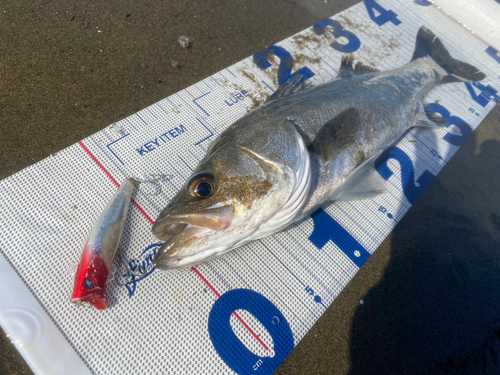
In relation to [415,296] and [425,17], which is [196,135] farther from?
[425,17]

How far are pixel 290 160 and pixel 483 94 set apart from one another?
387 centimetres

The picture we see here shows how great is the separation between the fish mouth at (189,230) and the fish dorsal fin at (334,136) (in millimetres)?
1036

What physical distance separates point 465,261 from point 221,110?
3126 millimetres

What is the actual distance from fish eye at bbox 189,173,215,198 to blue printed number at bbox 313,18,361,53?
3.28 m

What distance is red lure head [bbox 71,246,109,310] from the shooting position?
6.38 ft

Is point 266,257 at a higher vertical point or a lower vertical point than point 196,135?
lower

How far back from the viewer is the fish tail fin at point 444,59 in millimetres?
4055

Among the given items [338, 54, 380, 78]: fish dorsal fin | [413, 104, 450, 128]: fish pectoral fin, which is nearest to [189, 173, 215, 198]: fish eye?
[338, 54, 380, 78]: fish dorsal fin

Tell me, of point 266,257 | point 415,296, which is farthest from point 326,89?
point 415,296

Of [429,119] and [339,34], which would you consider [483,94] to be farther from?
[339,34]

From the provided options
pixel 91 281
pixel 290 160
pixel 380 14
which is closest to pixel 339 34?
pixel 380 14

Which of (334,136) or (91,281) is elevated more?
(334,136)

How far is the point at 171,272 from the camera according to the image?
7.55 ft

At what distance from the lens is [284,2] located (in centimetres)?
452
